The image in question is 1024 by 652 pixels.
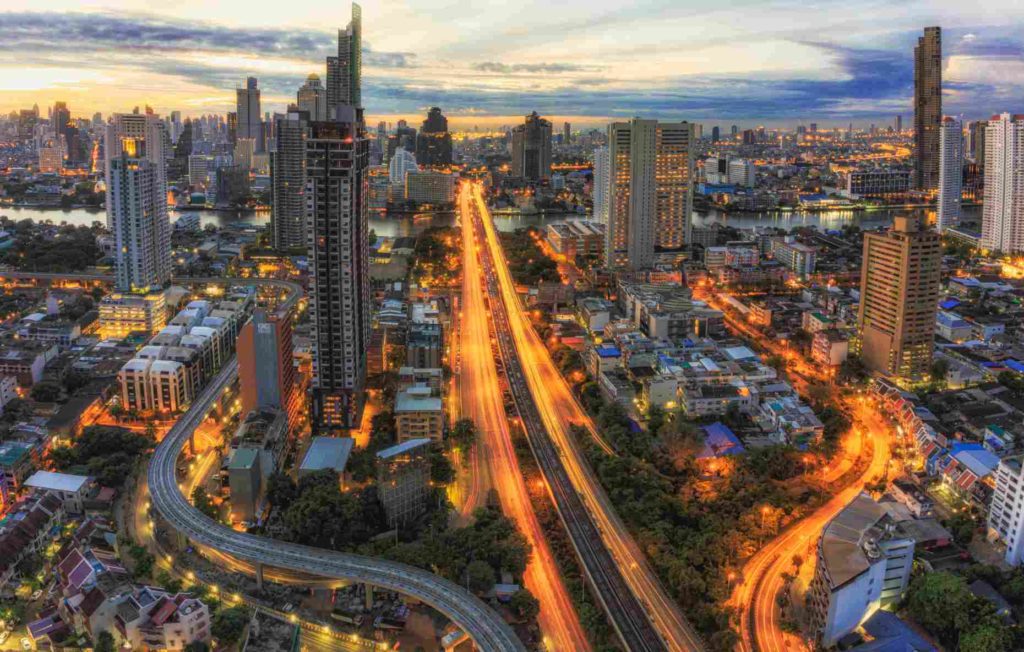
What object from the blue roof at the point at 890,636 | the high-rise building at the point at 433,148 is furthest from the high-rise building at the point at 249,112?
the blue roof at the point at 890,636

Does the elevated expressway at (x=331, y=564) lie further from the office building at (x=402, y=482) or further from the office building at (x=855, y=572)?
the office building at (x=855, y=572)

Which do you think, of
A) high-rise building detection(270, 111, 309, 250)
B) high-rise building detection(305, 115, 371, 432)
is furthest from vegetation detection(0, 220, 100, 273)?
high-rise building detection(305, 115, 371, 432)

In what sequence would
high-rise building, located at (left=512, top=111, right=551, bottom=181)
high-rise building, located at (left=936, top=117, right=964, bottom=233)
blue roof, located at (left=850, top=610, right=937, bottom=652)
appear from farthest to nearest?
high-rise building, located at (left=512, top=111, right=551, bottom=181) → high-rise building, located at (left=936, top=117, right=964, bottom=233) → blue roof, located at (left=850, top=610, right=937, bottom=652)

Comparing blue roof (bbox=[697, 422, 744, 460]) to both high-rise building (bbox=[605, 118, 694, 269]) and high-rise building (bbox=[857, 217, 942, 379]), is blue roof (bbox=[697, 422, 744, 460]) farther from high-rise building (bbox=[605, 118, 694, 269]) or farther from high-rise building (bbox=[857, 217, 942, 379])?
high-rise building (bbox=[605, 118, 694, 269])

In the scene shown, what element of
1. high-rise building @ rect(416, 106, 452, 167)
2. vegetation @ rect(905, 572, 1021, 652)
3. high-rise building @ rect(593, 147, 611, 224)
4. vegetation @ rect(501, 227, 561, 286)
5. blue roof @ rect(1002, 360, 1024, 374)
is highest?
high-rise building @ rect(416, 106, 452, 167)

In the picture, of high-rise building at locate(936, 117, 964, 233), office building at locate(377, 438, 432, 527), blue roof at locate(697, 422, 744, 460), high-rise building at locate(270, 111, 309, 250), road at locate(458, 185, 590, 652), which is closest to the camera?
road at locate(458, 185, 590, 652)

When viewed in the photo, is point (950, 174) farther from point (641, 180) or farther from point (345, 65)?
point (345, 65)

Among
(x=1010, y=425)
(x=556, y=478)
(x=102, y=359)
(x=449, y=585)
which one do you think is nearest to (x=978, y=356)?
(x=1010, y=425)
